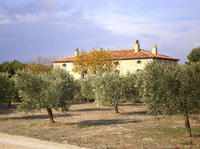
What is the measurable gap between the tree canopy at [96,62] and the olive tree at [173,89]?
30.0 meters

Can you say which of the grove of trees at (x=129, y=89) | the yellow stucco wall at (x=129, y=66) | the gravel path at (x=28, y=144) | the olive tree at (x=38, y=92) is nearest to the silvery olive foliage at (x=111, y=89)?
the grove of trees at (x=129, y=89)

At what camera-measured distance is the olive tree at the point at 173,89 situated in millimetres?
10594

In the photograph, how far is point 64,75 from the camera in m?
25.1

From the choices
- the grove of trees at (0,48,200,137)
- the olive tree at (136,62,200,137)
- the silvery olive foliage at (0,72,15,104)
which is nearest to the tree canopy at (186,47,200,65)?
the grove of trees at (0,48,200,137)

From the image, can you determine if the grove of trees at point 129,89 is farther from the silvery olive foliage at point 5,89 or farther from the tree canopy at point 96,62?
the tree canopy at point 96,62

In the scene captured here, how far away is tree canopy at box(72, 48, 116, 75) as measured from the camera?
4206cm

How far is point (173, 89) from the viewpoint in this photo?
10.9 metres

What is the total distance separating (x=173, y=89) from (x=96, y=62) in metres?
31.6

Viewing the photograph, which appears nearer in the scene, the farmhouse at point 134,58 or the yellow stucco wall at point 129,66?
the farmhouse at point 134,58

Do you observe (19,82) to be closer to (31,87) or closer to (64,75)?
(31,87)

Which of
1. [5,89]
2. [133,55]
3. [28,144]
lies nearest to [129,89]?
[28,144]

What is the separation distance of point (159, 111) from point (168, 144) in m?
1.76

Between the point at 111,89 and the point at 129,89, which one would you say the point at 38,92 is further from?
the point at 129,89

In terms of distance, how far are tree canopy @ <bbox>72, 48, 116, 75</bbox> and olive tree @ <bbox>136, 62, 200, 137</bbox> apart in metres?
30.0
